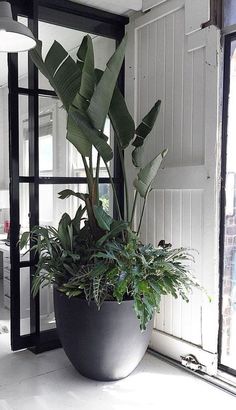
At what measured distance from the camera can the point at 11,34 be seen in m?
2.08

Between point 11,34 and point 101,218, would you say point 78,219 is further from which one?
point 11,34

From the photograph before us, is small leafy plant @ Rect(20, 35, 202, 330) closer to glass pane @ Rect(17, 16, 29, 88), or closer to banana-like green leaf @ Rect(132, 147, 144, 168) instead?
banana-like green leaf @ Rect(132, 147, 144, 168)

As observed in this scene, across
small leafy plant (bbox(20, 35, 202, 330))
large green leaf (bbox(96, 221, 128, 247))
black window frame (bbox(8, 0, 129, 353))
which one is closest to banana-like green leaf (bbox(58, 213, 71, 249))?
small leafy plant (bbox(20, 35, 202, 330))

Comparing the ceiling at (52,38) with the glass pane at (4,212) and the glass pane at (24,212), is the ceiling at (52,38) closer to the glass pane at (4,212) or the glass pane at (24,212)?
the glass pane at (24,212)

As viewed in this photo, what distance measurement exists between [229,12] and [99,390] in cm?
259

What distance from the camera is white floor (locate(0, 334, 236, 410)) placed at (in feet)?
7.72

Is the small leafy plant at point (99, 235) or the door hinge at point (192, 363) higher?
the small leafy plant at point (99, 235)

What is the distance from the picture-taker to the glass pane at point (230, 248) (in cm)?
266

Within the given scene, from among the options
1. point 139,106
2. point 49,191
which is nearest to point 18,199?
point 49,191

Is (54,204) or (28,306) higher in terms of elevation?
(54,204)

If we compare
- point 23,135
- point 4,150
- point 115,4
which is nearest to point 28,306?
point 23,135

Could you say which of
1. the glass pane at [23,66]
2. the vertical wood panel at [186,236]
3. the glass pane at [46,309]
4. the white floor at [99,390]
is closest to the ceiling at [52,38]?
the glass pane at [23,66]

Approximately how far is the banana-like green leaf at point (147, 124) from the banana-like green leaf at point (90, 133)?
321 millimetres

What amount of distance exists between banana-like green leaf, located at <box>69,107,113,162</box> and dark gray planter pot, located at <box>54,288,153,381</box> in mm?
961
